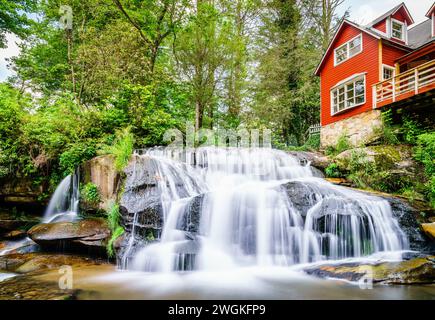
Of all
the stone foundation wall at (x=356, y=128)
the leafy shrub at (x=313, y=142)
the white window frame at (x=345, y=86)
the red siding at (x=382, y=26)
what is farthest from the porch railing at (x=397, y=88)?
the leafy shrub at (x=313, y=142)

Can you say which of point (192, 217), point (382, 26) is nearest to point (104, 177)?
point (192, 217)

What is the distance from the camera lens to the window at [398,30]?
588 inches

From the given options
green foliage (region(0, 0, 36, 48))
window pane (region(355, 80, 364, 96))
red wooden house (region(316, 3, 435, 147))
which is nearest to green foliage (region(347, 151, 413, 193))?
red wooden house (region(316, 3, 435, 147))

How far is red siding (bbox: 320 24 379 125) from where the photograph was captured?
13.9 meters

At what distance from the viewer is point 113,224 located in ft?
21.2

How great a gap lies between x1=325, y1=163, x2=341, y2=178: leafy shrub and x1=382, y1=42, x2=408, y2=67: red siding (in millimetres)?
7790

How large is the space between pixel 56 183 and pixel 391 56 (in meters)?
16.7

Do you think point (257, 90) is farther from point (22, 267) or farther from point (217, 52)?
point (22, 267)

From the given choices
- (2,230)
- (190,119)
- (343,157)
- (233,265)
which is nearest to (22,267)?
(2,230)

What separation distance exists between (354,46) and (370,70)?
2.11 metres

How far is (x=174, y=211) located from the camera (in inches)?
251

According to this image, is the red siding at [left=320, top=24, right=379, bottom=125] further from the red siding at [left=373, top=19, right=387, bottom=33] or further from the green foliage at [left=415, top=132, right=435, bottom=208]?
the green foliage at [left=415, top=132, right=435, bottom=208]

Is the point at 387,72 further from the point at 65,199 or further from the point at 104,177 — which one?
the point at 65,199

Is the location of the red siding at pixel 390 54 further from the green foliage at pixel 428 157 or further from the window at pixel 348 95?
the green foliage at pixel 428 157
